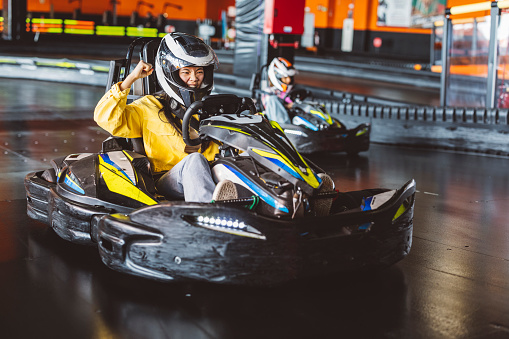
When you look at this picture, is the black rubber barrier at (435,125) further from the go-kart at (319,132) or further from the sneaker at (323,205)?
the sneaker at (323,205)

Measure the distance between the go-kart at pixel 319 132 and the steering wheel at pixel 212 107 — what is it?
259 centimetres

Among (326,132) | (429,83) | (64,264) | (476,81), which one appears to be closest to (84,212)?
(64,264)

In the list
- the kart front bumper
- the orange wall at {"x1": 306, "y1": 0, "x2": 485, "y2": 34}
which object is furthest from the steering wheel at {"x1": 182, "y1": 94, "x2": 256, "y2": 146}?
the orange wall at {"x1": 306, "y1": 0, "x2": 485, "y2": 34}

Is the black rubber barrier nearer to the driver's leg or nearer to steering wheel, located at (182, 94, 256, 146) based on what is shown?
steering wheel, located at (182, 94, 256, 146)

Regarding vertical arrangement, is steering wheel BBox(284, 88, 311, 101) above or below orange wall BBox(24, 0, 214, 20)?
below

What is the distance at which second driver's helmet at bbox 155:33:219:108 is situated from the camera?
2.71m

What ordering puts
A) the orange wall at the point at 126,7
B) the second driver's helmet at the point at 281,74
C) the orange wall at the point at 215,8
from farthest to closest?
1. the orange wall at the point at 215,8
2. the orange wall at the point at 126,7
3. the second driver's helmet at the point at 281,74

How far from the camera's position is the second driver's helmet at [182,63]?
2.71 meters

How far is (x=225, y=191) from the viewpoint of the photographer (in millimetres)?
2266

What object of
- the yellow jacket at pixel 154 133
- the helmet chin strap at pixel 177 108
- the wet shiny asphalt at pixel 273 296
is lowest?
the wet shiny asphalt at pixel 273 296

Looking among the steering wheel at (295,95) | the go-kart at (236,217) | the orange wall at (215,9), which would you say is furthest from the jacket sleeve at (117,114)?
the orange wall at (215,9)

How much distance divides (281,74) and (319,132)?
89 cm

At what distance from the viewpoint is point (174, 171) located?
2553 millimetres

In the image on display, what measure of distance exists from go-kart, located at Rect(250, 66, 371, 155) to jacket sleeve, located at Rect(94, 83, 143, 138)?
2.71 metres
